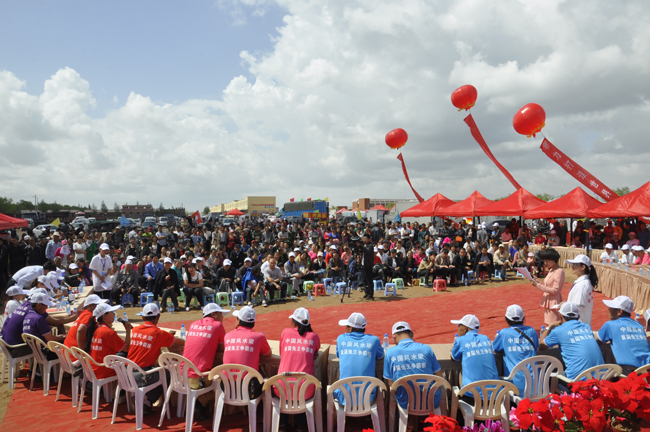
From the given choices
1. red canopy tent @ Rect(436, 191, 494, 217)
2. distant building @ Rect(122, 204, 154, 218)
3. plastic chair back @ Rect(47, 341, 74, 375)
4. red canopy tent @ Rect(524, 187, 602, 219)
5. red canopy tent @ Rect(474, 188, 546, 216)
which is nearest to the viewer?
plastic chair back @ Rect(47, 341, 74, 375)

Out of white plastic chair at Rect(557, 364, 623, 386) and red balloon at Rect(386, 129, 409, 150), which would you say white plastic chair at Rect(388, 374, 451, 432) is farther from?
red balloon at Rect(386, 129, 409, 150)

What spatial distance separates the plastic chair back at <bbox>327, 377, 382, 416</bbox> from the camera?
4.05m

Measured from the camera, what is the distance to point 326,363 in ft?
15.8

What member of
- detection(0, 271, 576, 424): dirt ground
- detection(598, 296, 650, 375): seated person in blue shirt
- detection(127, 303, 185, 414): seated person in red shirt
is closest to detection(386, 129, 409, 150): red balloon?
detection(0, 271, 576, 424): dirt ground

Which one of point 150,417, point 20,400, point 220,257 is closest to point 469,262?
point 220,257

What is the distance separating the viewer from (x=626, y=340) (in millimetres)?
4535

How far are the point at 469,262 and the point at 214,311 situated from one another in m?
11.4

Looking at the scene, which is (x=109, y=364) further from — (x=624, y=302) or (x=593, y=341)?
(x=624, y=302)

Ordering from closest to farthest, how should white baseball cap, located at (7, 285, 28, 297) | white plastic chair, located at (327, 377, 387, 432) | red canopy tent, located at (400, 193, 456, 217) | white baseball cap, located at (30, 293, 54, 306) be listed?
white plastic chair, located at (327, 377, 387, 432)
white baseball cap, located at (30, 293, 54, 306)
white baseball cap, located at (7, 285, 28, 297)
red canopy tent, located at (400, 193, 456, 217)

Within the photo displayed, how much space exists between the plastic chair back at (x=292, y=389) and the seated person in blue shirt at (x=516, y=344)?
206 cm

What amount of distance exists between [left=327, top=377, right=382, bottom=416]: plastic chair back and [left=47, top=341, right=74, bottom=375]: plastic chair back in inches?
139

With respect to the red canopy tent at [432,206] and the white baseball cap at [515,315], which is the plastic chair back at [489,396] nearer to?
the white baseball cap at [515,315]

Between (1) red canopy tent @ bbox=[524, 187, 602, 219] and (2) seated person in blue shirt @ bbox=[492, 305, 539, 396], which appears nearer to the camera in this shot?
(2) seated person in blue shirt @ bbox=[492, 305, 539, 396]

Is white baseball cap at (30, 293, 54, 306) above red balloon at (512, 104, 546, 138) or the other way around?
the other way around
